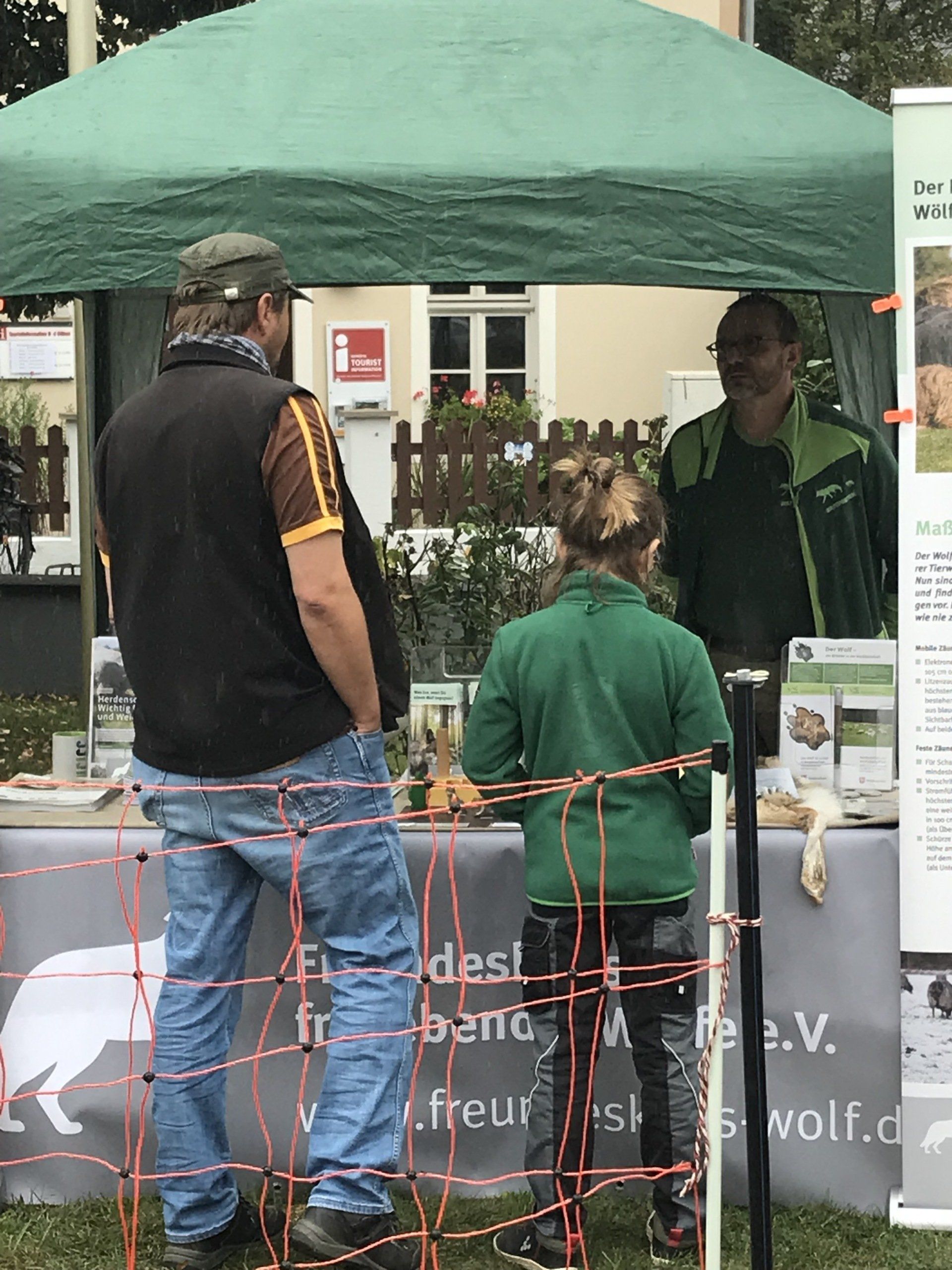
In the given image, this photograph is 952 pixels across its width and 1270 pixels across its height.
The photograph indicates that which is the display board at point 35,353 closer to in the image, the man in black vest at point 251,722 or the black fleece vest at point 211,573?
the man in black vest at point 251,722

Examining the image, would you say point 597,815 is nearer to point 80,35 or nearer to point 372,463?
point 80,35

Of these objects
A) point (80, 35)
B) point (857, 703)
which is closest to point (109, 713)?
point (857, 703)

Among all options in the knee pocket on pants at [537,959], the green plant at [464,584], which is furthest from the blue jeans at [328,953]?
the green plant at [464,584]

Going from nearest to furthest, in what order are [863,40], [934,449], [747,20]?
[934,449]
[747,20]
[863,40]

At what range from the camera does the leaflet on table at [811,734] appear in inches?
146

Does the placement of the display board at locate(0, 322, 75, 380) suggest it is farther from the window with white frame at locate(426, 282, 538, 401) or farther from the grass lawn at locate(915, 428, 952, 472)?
the grass lawn at locate(915, 428, 952, 472)

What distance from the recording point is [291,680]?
9.64ft

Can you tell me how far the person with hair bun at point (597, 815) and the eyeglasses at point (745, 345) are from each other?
1223mm

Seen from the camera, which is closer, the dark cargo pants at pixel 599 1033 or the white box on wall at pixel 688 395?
the dark cargo pants at pixel 599 1033

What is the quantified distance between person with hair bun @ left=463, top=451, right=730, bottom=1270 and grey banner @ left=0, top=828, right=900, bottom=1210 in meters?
0.31

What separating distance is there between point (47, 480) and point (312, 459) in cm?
913

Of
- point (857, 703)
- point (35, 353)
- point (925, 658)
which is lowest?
point (857, 703)

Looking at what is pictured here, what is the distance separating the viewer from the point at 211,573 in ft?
9.47

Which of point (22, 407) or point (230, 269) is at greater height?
point (22, 407)
